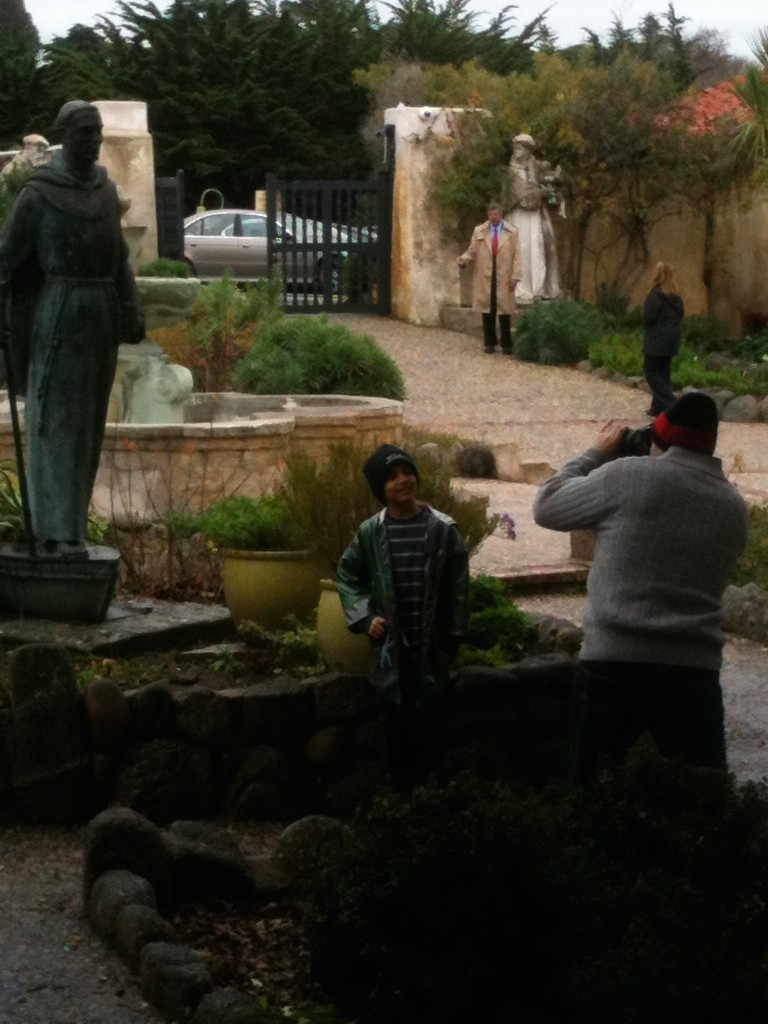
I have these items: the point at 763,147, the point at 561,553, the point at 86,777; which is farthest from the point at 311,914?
the point at 763,147

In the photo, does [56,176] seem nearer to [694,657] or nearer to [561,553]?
[694,657]

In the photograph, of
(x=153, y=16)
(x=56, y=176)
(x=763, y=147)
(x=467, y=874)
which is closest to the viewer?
(x=467, y=874)

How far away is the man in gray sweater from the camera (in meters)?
5.51

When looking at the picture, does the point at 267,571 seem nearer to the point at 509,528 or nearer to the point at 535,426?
the point at 509,528

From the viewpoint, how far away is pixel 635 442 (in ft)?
19.2

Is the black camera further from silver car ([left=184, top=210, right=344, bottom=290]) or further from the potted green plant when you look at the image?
silver car ([left=184, top=210, right=344, bottom=290])

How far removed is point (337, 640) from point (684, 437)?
7.21 ft

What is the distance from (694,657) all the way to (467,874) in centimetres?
139

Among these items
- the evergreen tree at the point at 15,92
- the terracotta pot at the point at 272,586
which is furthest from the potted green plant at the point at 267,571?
the evergreen tree at the point at 15,92

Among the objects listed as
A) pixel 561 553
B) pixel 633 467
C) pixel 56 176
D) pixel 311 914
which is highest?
pixel 56 176

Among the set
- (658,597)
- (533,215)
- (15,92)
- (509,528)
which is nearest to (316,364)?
(509,528)

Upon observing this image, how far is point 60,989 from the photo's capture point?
17.9ft

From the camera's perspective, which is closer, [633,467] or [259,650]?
[633,467]

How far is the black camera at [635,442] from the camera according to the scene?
582 centimetres
